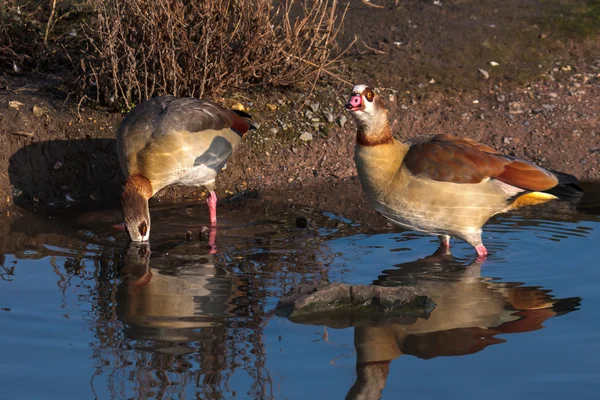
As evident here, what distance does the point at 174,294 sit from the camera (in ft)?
A: 20.6

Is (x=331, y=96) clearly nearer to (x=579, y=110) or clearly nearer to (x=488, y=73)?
(x=488, y=73)

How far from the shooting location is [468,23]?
37.3 feet

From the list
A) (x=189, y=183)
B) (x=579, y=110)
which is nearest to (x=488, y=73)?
(x=579, y=110)

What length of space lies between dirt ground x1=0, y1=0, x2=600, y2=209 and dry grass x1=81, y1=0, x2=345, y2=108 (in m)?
0.36

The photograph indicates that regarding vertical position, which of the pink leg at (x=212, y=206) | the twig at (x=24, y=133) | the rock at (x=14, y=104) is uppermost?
the rock at (x=14, y=104)

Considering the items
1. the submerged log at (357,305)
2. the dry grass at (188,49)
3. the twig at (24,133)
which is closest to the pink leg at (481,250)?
the submerged log at (357,305)

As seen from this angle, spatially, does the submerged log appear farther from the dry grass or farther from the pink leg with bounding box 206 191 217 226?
the dry grass

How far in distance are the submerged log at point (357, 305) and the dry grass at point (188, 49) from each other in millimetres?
3495

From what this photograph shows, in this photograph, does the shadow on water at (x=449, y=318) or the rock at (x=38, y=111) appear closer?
the shadow on water at (x=449, y=318)

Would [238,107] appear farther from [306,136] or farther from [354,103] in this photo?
[354,103]

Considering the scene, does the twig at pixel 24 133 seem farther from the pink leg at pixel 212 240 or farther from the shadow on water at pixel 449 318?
the shadow on water at pixel 449 318

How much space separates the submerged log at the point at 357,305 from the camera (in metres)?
5.78

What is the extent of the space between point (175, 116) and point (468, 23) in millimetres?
4881

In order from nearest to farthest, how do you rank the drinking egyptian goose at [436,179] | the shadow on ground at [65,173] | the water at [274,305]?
the water at [274,305], the drinking egyptian goose at [436,179], the shadow on ground at [65,173]
